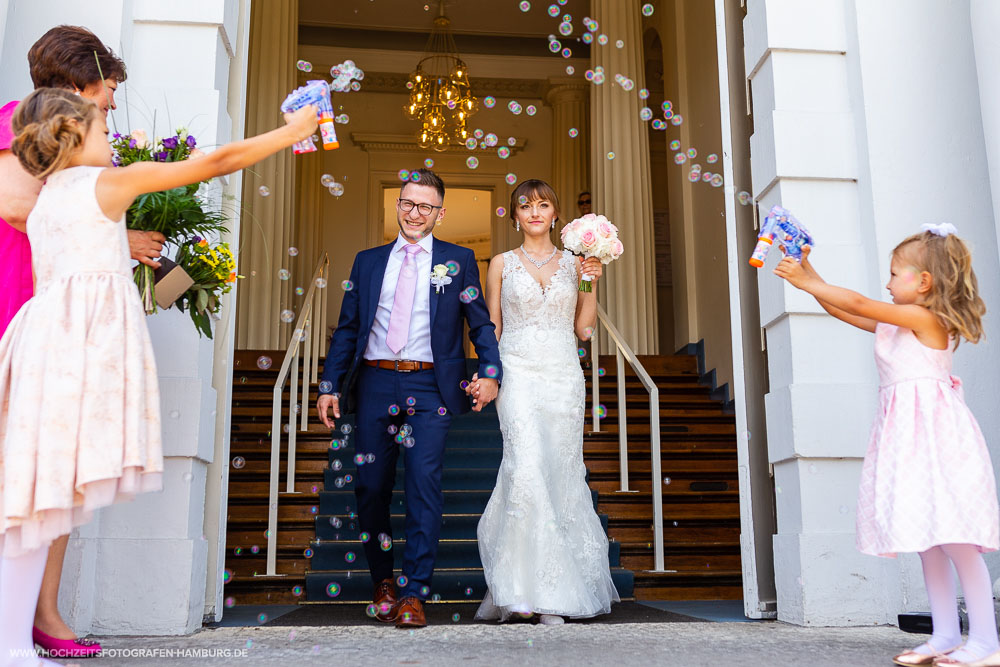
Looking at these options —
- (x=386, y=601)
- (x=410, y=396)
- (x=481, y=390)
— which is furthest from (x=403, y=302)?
(x=386, y=601)

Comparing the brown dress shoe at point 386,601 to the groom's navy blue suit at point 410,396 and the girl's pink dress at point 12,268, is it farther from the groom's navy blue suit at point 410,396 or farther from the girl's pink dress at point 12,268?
the girl's pink dress at point 12,268

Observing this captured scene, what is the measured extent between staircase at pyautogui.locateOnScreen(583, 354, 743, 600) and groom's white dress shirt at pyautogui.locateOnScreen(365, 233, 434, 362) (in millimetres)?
2063

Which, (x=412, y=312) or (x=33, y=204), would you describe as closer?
(x=33, y=204)

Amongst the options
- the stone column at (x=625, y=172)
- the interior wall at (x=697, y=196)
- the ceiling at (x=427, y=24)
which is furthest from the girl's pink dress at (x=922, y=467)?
the ceiling at (x=427, y=24)

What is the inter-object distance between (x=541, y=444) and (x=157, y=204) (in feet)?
6.35

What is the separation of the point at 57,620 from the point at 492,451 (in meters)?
3.64

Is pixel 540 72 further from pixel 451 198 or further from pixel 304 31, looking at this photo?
pixel 451 198

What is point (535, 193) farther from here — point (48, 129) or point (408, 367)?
point (48, 129)

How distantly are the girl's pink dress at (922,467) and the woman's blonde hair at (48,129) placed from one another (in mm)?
2522

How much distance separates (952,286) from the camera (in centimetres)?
283

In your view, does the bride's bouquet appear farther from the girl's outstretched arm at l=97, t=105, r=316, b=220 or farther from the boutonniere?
the girl's outstretched arm at l=97, t=105, r=316, b=220

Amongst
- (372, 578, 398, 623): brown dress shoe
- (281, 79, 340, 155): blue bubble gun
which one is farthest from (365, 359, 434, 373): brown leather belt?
(281, 79, 340, 155): blue bubble gun

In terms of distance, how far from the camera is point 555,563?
3.80 metres

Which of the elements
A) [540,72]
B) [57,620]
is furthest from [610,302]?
[57,620]
